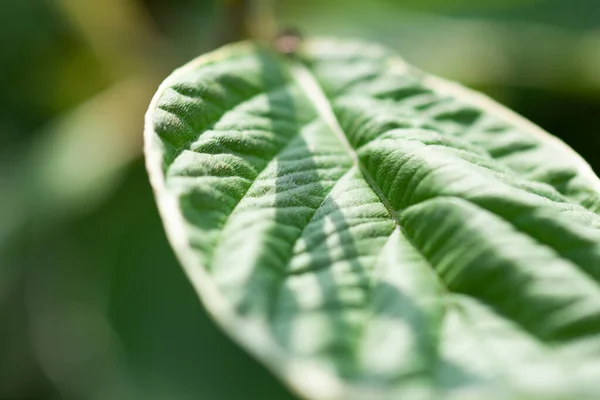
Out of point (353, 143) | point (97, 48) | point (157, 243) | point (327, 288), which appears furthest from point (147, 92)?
point (327, 288)

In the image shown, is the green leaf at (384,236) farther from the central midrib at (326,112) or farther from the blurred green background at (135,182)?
the blurred green background at (135,182)

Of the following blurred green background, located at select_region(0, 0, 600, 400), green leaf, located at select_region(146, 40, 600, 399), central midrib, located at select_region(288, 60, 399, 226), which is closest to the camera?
green leaf, located at select_region(146, 40, 600, 399)

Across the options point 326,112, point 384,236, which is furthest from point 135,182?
point 384,236

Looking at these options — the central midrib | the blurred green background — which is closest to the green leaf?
the central midrib

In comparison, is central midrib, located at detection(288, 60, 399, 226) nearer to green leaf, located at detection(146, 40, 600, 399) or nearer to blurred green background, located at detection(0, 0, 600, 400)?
green leaf, located at detection(146, 40, 600, 399)

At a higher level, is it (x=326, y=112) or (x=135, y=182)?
(x=326, y=112)

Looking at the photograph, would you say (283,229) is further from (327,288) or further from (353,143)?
(353,143)

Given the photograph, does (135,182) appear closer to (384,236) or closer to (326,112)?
(326,112)

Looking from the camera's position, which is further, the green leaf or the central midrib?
the central midrib
